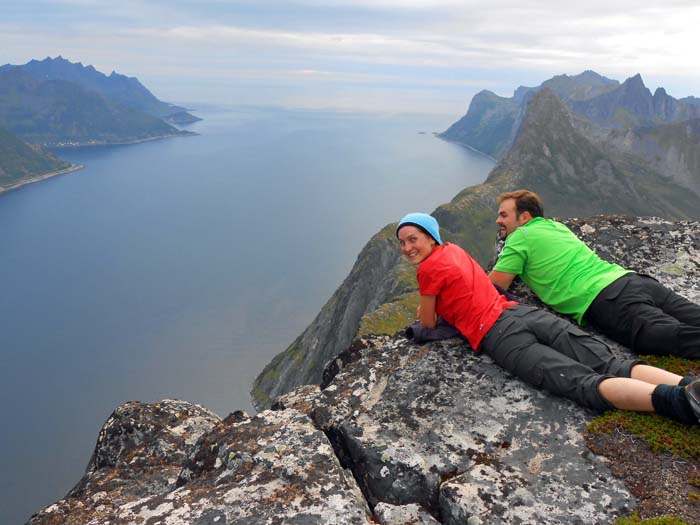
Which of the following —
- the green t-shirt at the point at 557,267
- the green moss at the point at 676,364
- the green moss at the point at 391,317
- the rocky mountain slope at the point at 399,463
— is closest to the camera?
the rocky mountain slope at the point at 399,463

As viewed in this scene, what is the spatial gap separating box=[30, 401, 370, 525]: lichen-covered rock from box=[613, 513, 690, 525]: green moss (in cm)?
316

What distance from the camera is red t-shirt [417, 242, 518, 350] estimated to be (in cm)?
899

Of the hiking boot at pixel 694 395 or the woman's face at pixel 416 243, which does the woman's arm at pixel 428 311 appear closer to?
the woman's face at pixel 416 243

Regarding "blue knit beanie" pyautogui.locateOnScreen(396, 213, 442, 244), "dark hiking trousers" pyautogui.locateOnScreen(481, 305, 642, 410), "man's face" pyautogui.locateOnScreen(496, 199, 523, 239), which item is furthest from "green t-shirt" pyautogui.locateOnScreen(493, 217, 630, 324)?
"blue knit beanie" pyautogui.locateOnScreen(396, 213, 442, 244)

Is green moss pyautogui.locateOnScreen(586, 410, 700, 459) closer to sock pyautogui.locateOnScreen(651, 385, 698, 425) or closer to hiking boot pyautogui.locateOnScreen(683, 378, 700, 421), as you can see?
sock pyautogui.locateOnScreen(651, 385, 698, 425)

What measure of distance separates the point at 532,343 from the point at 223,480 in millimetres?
5752

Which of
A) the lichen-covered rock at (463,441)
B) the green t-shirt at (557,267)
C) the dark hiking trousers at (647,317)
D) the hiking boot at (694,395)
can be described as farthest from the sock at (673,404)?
the green t-shirt at (557,267)

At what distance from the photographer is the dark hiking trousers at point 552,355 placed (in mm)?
7832

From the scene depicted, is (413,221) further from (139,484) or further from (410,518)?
(139,484)

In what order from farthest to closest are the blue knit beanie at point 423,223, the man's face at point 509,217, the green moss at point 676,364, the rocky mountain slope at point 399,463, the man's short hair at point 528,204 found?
the man's face at point 509,217 → the man's short hair at point 528,204 → the blue knit beanie at point 423,223 → the green moss at point 676,364 → the rocky mountain slope at point 399,463

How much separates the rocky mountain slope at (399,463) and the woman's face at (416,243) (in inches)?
78.1

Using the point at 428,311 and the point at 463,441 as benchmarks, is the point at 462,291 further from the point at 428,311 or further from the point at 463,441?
the point at 463,441

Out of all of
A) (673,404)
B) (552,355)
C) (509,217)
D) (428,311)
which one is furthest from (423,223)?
(673,404)

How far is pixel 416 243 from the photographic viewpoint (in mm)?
9305
